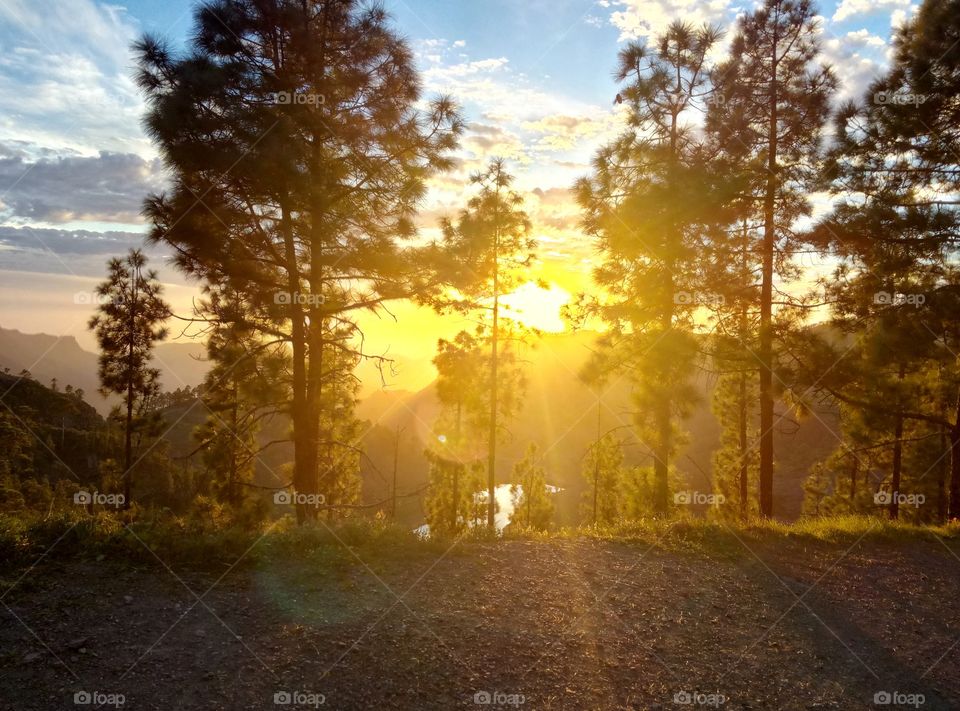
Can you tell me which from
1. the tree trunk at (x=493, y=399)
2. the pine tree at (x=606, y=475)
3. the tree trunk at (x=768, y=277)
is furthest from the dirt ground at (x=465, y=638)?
the pine tree at (x=606, y=475)

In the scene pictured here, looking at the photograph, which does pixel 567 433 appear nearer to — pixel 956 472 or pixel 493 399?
pixel 493 399

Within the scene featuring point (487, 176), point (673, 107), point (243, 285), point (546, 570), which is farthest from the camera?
point (487, 176)

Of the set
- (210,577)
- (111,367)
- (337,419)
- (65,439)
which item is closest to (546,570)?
(210,577)

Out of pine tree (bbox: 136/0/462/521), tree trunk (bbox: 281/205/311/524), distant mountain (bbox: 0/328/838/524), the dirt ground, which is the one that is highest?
pine tree (bbox: 136/0/462/521)

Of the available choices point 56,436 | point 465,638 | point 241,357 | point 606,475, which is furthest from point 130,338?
point 56,436

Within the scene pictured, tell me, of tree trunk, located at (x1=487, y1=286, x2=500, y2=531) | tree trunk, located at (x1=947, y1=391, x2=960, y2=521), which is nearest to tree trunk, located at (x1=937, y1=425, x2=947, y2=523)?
tree trunk, located at (x1=947, y1=391, x2=960, y2=521)

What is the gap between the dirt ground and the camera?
15.0 feet

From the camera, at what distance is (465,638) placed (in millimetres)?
5551

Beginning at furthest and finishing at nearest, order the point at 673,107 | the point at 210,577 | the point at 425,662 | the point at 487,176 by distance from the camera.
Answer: the point at 487,176, the point at 673,107, the point at 210,577, the point at 425,662

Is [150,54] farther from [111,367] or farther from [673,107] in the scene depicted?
[111,367]

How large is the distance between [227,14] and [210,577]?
979 centimetres

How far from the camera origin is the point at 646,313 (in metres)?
15.3

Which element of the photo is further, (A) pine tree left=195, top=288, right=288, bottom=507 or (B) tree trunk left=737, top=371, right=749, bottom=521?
(B) tree trunk left=737, top=371, right=749, bottom=521

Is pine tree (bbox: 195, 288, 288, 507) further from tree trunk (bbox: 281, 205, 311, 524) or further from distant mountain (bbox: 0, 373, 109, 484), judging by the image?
distant mountain (bbox: 0, 373, 109, 484)
